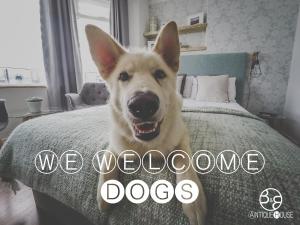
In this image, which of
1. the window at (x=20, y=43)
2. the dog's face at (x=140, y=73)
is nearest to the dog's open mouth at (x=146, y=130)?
the dog's face at (x=140, y=73)

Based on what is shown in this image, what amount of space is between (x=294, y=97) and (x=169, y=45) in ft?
9.94

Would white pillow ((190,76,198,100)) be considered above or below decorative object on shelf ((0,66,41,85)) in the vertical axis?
below

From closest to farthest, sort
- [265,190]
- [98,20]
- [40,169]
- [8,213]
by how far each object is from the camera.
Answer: [265,190] → [40,169] → [8,213] → [98,20]

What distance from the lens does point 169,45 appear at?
0.88 meters

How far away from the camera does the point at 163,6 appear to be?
4312 mm

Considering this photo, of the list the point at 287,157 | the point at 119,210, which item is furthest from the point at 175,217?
the point at 287,157

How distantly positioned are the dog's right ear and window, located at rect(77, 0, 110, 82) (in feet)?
9.75

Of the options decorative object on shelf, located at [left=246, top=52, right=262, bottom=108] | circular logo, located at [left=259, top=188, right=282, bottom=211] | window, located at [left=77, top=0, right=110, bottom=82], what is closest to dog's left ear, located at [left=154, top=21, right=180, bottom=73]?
circular logo, located at [left=259, top=188, right=282, bottom=211]

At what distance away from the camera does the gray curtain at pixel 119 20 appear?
4.16 metres

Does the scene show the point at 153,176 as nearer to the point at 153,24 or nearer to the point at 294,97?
the point at 294,97

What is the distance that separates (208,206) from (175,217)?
0.38 ft

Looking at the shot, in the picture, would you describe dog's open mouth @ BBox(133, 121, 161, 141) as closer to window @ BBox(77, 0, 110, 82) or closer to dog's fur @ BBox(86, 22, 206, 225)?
dog's fur @ BBox(86, 22, 206, 225)

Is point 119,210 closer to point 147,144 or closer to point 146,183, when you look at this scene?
point 146,183

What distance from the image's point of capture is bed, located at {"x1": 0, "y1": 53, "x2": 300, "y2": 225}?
544mm
